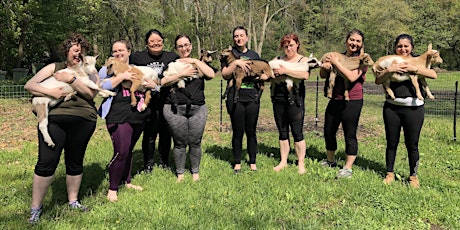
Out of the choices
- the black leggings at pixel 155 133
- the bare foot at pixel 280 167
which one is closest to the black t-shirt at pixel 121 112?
the black leggings at pixel 155 133

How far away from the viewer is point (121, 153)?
4098mm

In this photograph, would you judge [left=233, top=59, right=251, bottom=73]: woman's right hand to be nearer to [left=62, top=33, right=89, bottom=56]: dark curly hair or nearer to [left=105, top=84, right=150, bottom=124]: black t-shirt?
[left=105, top=84, right=150, bottom=124]: black t-shirt

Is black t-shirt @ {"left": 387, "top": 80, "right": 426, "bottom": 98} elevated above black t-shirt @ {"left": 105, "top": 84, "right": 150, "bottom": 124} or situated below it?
above

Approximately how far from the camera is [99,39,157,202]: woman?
3.98 meters

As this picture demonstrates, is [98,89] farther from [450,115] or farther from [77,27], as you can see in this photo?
[77,27]

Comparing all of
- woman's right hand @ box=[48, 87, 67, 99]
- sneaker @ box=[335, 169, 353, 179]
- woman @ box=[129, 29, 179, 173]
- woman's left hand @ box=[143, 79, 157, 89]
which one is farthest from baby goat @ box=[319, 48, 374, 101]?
woman's right hand @ box=[48, 87, 67, 99]

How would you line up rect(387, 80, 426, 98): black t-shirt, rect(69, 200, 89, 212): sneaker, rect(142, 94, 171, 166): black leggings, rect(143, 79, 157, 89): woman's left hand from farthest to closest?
1. rect(142, 94, 171, 166): black leggings
2. rect(387, 80, 426, 98): black t-shirt
3. rect(143, 79, 157, 89): woman's left hand
4. rect(69, 200, 89, 212): sneaker

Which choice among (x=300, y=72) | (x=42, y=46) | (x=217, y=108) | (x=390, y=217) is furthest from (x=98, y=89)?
(x=42, y=46)

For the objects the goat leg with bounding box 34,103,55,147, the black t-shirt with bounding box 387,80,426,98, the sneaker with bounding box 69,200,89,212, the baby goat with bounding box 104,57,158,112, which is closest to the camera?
the goat leg with bounding box 34,103,55,147

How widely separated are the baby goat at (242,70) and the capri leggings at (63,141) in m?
1.97

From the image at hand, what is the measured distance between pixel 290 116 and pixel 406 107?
1537mm

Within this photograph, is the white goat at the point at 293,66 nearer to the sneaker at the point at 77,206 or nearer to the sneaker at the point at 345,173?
the sneaker at the point at 345,173

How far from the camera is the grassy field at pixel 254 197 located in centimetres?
363

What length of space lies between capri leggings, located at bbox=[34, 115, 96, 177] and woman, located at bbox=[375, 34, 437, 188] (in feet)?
12.2
